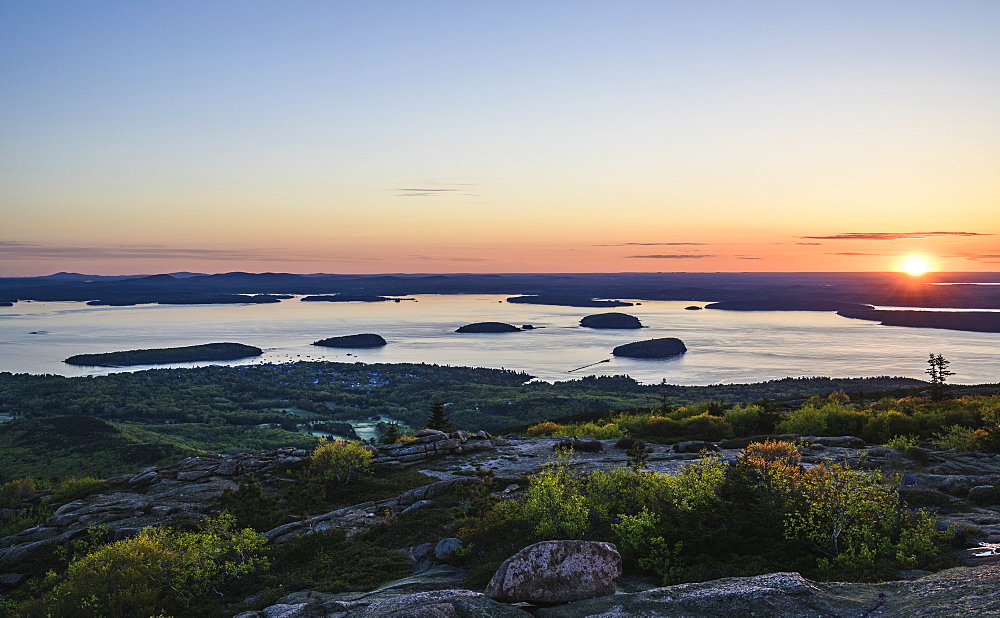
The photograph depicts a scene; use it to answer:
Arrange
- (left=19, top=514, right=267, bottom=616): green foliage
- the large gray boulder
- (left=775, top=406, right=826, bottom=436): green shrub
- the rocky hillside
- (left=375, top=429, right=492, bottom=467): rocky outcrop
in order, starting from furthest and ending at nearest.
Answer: (left=775, top=406, right=826, bottom=436): green shrub → (left=375, top=429, right=492, bottom=467): rocky outcrop → (left=19, top=514, right=267, bottom=616): green foliage → the large gray boulder → the rocky hillside

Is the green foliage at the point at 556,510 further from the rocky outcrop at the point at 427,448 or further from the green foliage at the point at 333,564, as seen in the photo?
the rocky outcrop at the point at 427,448

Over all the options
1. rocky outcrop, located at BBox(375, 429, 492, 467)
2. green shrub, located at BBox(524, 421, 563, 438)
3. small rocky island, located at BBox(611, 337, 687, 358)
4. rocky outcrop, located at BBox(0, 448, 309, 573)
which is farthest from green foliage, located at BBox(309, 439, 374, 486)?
small rocky island, located at BBox(611, 337, 687, 358)

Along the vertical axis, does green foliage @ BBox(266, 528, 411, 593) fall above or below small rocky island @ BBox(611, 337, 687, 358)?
above

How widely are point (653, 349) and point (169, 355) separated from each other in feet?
513

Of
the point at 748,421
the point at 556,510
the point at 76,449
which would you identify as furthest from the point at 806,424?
the point at 76,449

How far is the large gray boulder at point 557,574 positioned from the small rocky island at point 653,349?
16939 centimetres

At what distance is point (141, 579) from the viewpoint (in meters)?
14.7

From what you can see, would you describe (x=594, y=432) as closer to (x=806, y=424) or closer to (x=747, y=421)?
(x=747, y=421)

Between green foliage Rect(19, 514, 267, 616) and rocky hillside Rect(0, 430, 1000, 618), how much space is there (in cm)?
96

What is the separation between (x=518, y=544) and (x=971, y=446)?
788 inches

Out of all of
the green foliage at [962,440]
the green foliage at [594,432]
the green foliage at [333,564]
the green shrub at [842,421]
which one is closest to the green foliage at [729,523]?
the green foliage at [333,564]

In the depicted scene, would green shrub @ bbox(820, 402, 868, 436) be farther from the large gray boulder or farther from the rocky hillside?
the large gray boulder

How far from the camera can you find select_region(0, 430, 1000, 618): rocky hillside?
29.6 ft

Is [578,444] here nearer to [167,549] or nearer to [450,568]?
[450,568]
